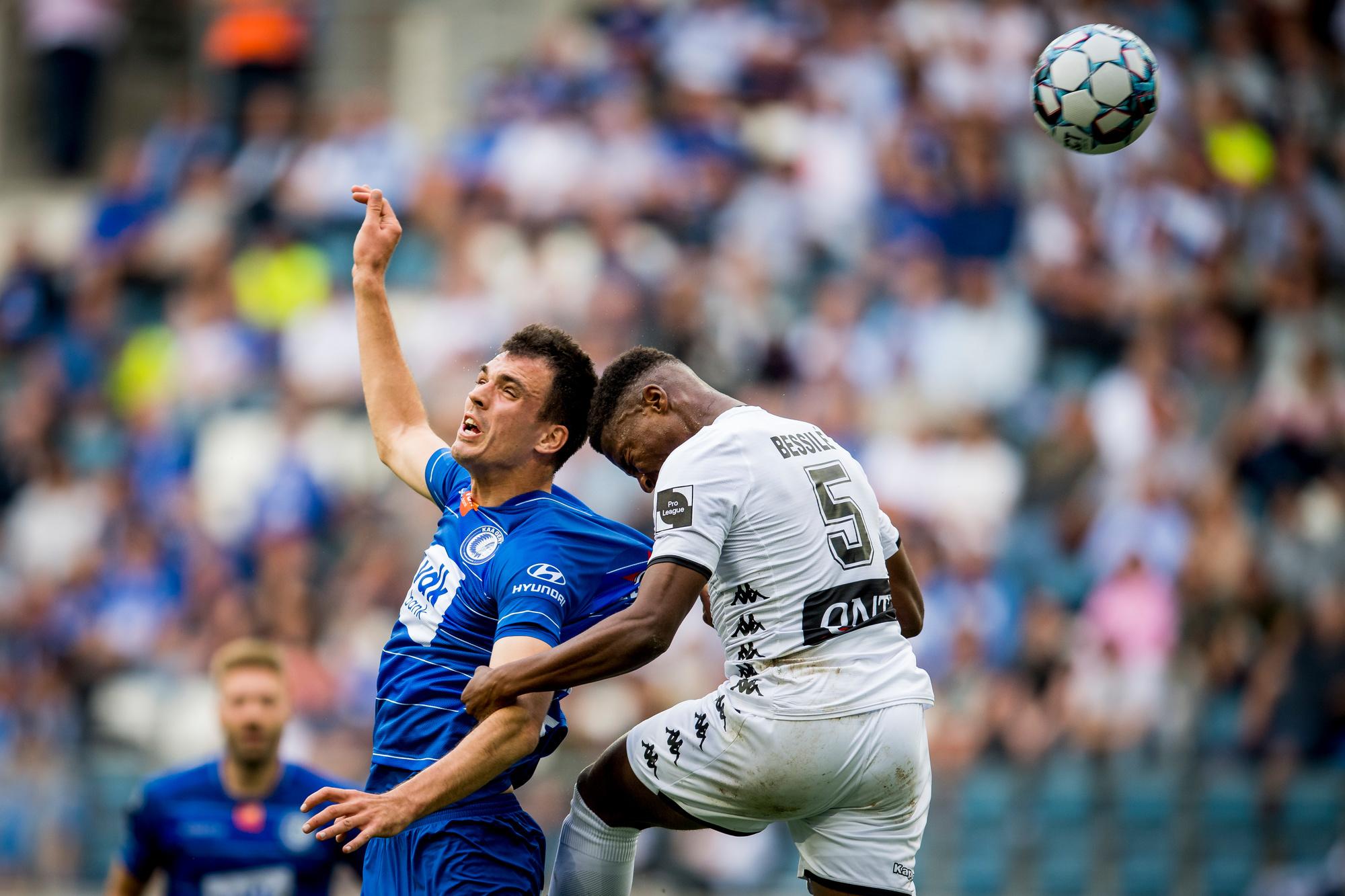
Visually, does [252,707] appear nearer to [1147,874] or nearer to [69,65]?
[1147,874]

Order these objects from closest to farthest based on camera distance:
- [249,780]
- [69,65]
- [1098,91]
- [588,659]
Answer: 1. [588,659]
2. [1098,91]
3. [249,780]
4. [69,65]

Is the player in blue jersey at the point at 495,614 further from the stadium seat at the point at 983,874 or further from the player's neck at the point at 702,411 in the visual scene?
the stadium seat at the point at 983,874

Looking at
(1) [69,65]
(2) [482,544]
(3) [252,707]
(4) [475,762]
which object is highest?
(1) [69,65]

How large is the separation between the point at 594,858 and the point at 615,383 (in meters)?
1.60

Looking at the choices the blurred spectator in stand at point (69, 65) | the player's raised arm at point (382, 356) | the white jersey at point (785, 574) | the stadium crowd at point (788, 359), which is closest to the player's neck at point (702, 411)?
the white jersey at point (785, 574)

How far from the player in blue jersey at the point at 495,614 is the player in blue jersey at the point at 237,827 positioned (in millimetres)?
1829

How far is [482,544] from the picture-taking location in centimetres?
588

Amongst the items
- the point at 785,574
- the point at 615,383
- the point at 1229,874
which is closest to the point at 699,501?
the point at 785,574

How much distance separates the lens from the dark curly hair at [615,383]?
19.5 feet

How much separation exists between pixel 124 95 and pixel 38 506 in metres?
7.24

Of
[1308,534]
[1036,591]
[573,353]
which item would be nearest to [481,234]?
[1036,591]

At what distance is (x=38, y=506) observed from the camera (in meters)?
15.9

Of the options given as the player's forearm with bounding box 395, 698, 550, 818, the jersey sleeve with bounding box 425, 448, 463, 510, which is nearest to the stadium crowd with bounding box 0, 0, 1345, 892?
the jersey sleeve with bounding box 425, 448, 463, 510

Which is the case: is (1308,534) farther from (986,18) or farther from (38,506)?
(38,506)
